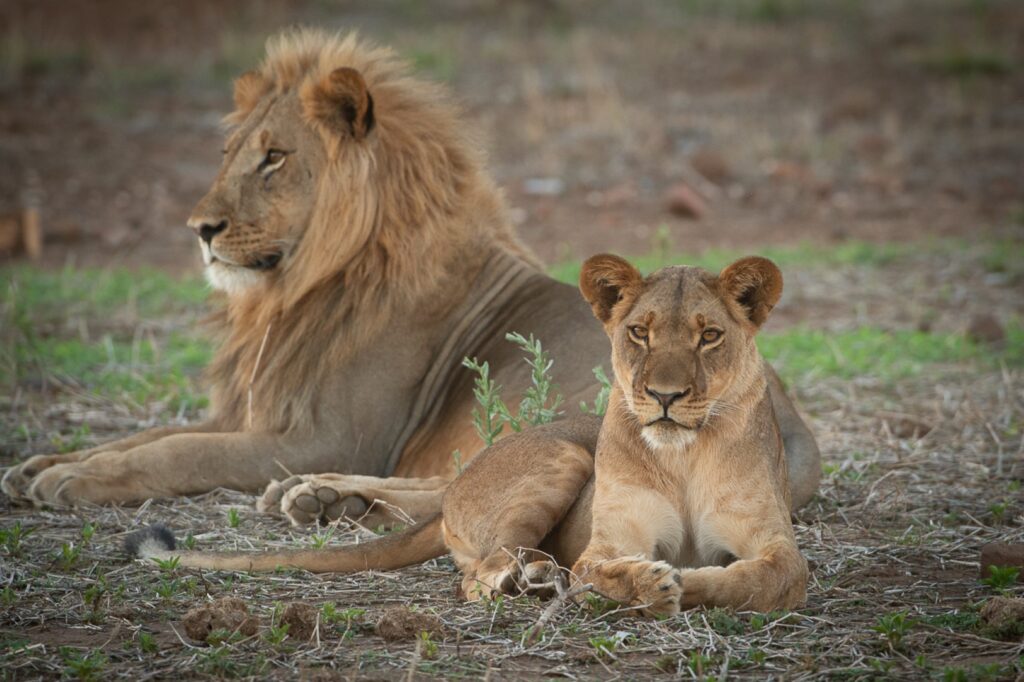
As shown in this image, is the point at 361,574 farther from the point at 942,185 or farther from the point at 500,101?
the point at 500,101

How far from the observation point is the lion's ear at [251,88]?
18.6ft

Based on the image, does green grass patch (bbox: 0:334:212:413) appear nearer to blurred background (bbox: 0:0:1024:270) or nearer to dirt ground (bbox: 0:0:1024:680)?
dirt ground (bbox: 0:0:1024:680)

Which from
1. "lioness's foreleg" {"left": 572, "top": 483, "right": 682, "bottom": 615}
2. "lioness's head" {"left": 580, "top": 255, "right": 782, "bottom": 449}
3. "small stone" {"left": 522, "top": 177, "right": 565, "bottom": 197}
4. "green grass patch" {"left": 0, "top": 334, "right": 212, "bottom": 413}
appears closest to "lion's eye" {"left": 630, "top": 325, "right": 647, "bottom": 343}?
"lioness's head" {"left": 580, "top": 255, "right": 782, "bottom": 449}

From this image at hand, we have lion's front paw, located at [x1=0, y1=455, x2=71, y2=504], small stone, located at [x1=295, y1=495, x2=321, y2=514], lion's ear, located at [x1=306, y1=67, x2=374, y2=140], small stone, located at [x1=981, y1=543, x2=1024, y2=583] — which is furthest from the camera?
lion's ear, located at [x1=306, y1=67, x2=374, y2=140]

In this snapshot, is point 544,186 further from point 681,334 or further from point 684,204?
point 681,334

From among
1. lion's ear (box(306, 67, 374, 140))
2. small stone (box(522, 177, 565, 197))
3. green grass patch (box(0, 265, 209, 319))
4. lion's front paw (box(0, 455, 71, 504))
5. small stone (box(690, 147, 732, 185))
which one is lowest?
green grass patch (box(0, 265, 209, 319))

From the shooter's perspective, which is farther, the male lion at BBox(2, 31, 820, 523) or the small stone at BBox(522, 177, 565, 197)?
the small stone at BBox(522, 177, 565, 197)

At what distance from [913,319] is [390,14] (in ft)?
38.5

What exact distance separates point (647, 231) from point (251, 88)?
612 cm

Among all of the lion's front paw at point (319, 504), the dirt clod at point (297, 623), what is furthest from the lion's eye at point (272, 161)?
the dirt clod at point (297, 623)

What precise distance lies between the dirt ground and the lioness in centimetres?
11

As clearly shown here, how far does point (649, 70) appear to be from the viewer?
16.5m

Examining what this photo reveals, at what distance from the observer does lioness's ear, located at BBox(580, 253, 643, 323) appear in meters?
3.77

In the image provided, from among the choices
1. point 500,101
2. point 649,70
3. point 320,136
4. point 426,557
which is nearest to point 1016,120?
point 649,70
